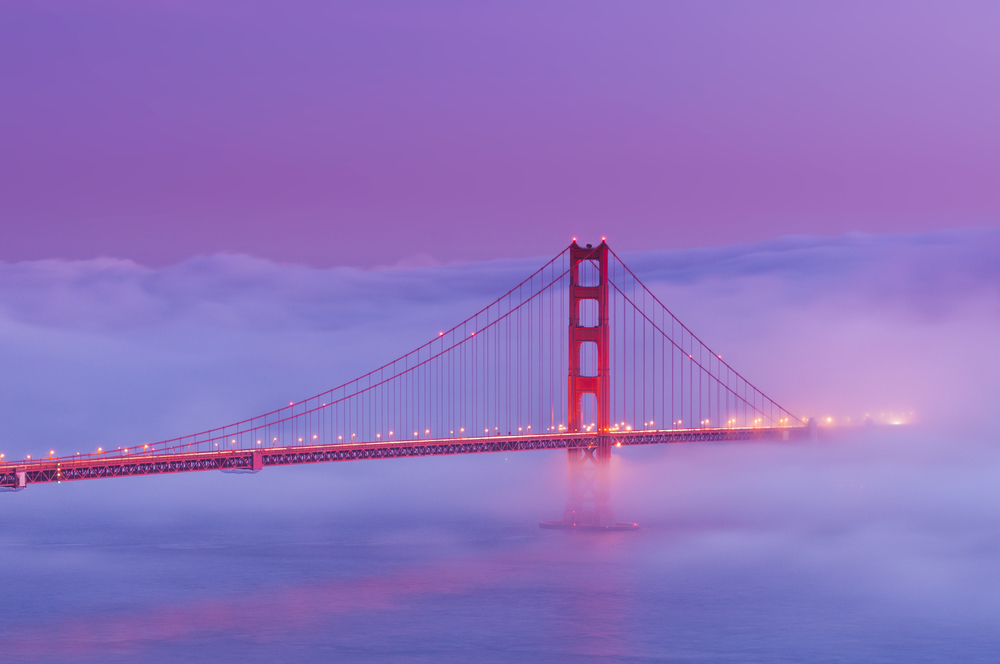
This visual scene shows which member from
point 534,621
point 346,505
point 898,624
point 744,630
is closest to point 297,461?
point 534,621

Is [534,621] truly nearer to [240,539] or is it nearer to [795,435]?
[240,539]

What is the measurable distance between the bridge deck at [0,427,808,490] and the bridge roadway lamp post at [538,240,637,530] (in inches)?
46.3

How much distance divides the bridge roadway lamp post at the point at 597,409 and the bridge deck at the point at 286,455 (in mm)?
1177

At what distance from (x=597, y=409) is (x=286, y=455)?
→ 84.4 ft

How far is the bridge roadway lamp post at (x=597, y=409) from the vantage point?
277 feet

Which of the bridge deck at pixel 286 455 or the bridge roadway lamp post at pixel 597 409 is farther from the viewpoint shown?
the bridge roadway lamp post at pixel 597 409

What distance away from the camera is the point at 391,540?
93.1 metres

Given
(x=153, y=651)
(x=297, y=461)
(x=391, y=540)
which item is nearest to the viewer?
(x=153, y=651)

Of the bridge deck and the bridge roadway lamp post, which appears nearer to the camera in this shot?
the bridge deck

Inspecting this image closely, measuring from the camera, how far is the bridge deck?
53938mm

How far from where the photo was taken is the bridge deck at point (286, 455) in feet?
177

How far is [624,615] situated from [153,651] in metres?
19.7

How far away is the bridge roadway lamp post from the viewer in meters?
84.5

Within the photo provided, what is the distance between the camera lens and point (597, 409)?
86125 mm
